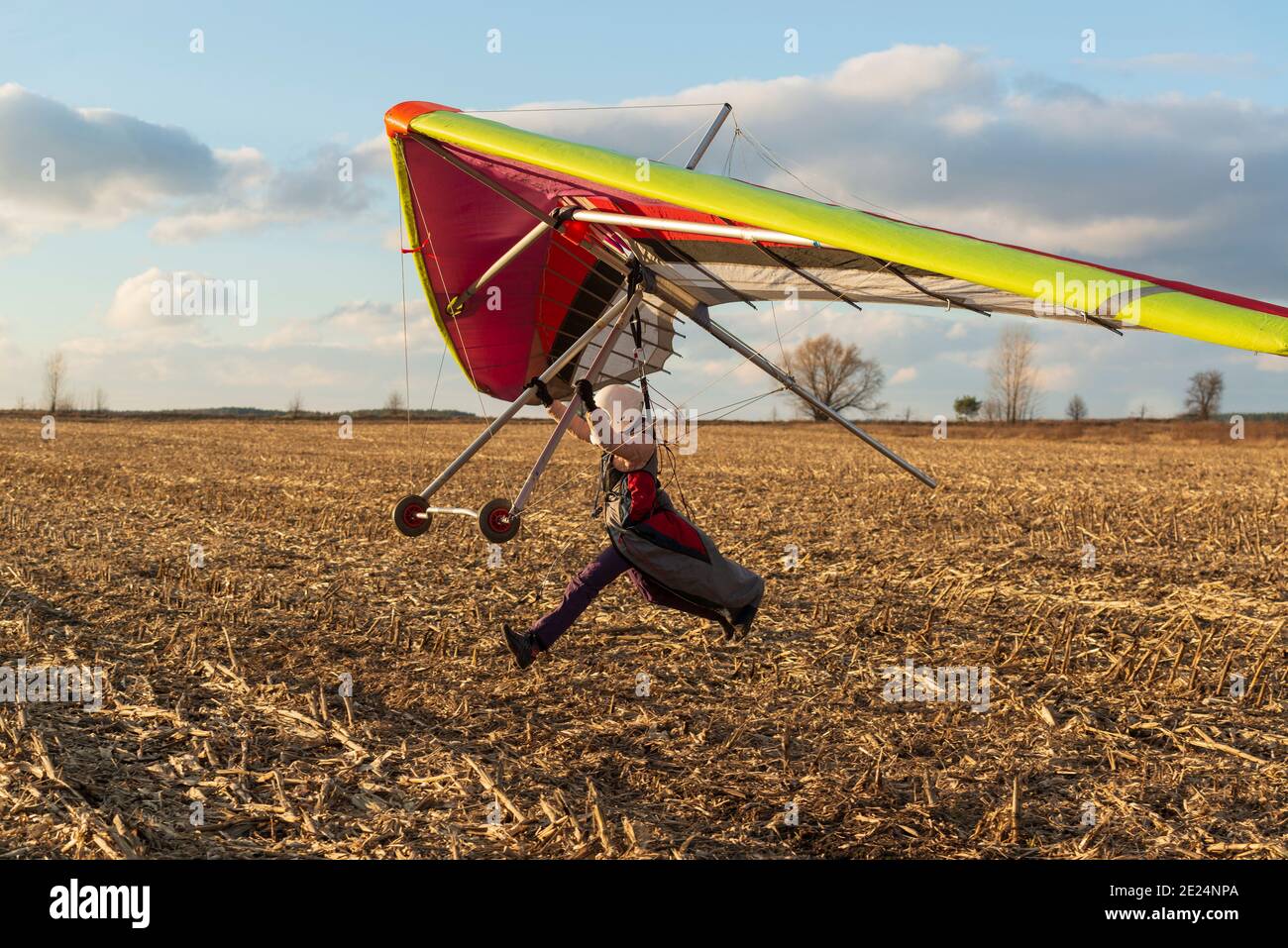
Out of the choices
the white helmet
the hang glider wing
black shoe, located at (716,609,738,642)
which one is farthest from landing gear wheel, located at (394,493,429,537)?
black shoe, located at (716,609,738,642)

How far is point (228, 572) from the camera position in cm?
1014

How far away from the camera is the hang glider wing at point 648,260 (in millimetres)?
4113

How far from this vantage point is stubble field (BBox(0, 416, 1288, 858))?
15.0ft

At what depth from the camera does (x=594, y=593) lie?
607 cm

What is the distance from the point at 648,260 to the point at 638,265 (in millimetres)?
105

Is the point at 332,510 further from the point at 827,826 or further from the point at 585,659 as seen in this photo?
the point at 827,826

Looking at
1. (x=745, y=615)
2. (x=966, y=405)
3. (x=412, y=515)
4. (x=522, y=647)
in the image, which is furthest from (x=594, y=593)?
(x=966, y=405)

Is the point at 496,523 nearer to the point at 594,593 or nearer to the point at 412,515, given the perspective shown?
the point at 412,515

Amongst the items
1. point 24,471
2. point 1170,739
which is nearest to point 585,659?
point 1170,739

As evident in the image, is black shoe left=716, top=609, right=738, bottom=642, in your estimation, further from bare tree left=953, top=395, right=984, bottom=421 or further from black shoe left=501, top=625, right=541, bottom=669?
bare tree left=953, top=395, right=984, bottom=421


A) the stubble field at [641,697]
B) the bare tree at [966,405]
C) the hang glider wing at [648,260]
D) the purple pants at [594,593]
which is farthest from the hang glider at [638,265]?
the bare tree at [966,405]

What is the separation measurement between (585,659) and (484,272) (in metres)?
3.20

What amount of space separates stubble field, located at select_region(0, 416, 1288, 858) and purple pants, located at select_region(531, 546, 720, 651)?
0.51 metres

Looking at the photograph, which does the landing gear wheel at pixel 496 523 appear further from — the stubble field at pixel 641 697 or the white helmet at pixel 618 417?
the white helmet at pixel 618 417
